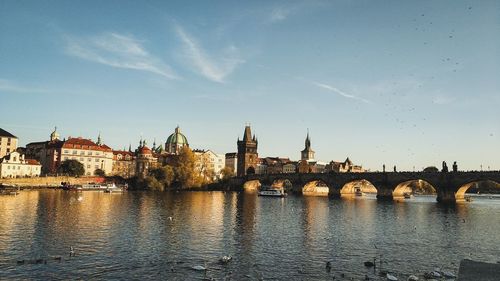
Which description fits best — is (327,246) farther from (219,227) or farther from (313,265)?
(219,227)

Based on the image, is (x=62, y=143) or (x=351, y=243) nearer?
(x=351, y=243)

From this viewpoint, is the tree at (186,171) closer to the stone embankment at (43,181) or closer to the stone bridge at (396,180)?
the stone embankment at (43,181)

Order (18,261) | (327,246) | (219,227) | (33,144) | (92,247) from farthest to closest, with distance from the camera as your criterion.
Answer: (33,144), (219,227), (327,246), (92,247), (18,261)

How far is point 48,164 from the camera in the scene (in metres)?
158

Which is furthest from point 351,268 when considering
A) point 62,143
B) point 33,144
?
point 33,144

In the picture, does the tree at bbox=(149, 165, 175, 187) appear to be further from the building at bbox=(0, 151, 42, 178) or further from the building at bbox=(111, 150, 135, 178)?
the building at bbox=(111, 150, 135, 178)

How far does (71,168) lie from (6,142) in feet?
90.6

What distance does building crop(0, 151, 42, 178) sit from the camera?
129363mm

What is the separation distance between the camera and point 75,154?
516 ft

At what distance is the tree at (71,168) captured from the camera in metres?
143

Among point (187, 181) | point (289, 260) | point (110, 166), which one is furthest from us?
point (110, 166)

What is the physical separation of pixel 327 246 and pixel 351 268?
25.0 feet

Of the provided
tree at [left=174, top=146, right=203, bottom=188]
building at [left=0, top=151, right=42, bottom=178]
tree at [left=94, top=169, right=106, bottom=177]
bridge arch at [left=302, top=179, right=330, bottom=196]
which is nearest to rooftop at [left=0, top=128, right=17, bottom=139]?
building at [left=0, top=151, right=42, bottom=178]

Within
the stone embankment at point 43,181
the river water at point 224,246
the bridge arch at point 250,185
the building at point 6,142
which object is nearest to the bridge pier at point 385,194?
the river water at point 224,246
